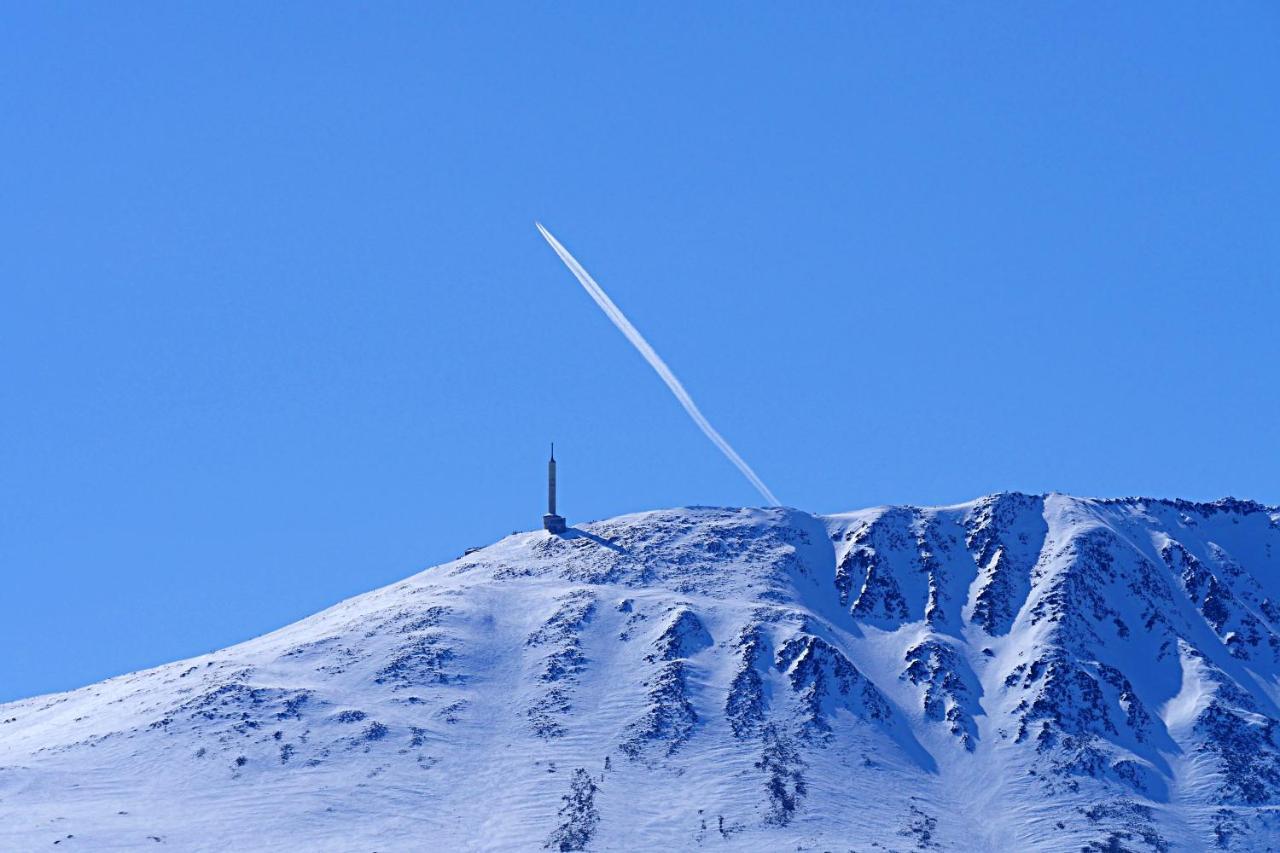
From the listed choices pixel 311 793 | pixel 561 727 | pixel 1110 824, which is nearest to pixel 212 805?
pixel 311 793

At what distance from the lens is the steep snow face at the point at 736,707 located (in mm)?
146125

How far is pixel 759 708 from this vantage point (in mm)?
161375

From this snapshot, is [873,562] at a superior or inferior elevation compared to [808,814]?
superior

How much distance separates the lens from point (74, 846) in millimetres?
137875

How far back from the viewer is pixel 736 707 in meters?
161

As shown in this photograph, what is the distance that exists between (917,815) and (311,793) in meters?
43.8

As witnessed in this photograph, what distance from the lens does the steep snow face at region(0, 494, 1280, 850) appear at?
479 feet

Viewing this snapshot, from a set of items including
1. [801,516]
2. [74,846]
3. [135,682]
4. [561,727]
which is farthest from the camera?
[801,516]

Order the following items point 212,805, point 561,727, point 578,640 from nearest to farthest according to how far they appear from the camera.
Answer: point 212,805 → point 561,727 → point 578,640

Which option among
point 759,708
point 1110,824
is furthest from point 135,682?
point 1110,824

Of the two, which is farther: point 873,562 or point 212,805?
point 873,562

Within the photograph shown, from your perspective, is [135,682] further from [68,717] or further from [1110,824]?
[1110,824]

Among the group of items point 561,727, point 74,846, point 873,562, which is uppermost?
point 873,562

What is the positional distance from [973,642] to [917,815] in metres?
30.6
